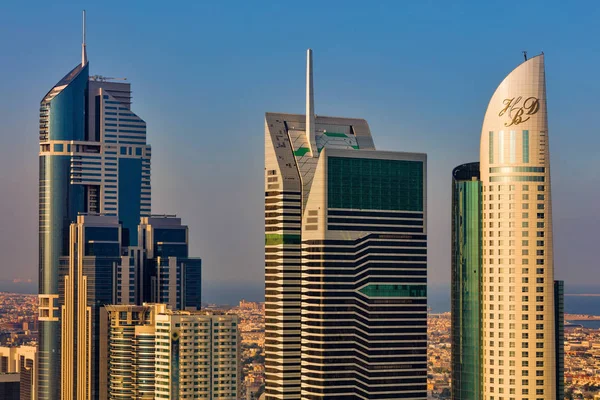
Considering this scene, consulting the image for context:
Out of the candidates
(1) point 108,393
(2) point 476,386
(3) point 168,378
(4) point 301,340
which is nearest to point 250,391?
(1) point 108,393

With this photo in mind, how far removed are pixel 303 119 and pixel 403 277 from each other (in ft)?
52.6

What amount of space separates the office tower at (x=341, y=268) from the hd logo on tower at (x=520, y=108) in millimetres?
18423

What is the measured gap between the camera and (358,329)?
142 m

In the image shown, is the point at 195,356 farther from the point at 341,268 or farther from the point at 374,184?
the point at 374,184

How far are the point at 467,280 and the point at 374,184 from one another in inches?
712

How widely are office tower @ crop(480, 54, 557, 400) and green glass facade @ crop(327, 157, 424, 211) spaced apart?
1727 cm

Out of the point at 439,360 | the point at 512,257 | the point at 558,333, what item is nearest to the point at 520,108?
the point at 512,257

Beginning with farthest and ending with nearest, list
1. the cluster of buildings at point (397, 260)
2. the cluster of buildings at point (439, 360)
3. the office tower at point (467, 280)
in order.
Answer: the cluster of buildings at point (439, 360) < the office tower at point (467, 280) < the cluster of buildings at point (397, 260)

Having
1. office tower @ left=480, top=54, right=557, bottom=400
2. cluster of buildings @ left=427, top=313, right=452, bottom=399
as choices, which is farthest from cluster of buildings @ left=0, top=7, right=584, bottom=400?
cluster of buildings @ left=427, top=313, right=452, bottom=399

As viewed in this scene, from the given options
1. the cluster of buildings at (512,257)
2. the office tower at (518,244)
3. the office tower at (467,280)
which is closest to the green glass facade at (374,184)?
the office tower at (467,280)

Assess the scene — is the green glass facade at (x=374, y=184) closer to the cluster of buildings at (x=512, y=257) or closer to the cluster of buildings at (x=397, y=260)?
the cluster of buildings at (x=397, y=260)

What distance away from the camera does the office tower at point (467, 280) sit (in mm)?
129000

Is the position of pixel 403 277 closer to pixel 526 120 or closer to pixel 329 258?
pixel 329 258

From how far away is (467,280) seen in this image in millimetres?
129500
